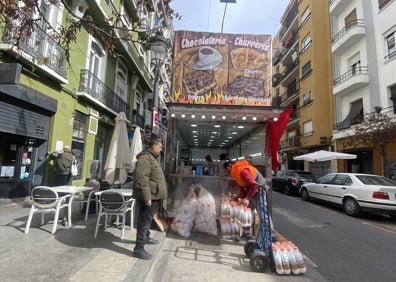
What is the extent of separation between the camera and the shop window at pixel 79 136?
1211 centimetres

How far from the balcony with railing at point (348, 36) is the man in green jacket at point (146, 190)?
2001cm

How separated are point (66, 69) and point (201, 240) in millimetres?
8648

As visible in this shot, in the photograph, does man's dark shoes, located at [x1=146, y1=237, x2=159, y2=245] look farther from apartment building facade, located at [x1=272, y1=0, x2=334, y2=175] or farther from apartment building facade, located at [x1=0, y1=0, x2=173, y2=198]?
apartment building facade, located at [x1=272, y1=0, x2=334, y2=175]

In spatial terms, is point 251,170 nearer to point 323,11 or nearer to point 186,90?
point 186,90

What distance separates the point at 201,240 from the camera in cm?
588

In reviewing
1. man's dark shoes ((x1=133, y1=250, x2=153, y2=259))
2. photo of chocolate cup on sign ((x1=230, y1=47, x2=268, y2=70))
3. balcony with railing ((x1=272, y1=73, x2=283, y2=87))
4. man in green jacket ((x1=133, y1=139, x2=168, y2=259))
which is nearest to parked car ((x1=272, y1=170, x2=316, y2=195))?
photo of chocolate cup on sign ((x1=230, y1=47, x2=268, y2=70))

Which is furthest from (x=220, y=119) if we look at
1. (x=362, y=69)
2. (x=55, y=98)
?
(x=362, y=69)

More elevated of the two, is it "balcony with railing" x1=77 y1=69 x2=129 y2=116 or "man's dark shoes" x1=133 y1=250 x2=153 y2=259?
"balcony with railing" x1=77 y1=69 x2=129 y2=116

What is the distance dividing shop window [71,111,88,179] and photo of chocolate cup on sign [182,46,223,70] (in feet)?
20.9

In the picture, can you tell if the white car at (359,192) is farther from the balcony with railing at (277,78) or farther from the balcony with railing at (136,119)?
the balcony with railing at (277,78)

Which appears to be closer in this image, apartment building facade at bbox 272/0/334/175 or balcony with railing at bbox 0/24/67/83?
balcony with railing at bbox 0/24/67/83

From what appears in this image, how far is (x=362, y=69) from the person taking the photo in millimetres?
19422

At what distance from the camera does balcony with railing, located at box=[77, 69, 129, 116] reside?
40.2 feet

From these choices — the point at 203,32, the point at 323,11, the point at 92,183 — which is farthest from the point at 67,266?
the point at 323,11
